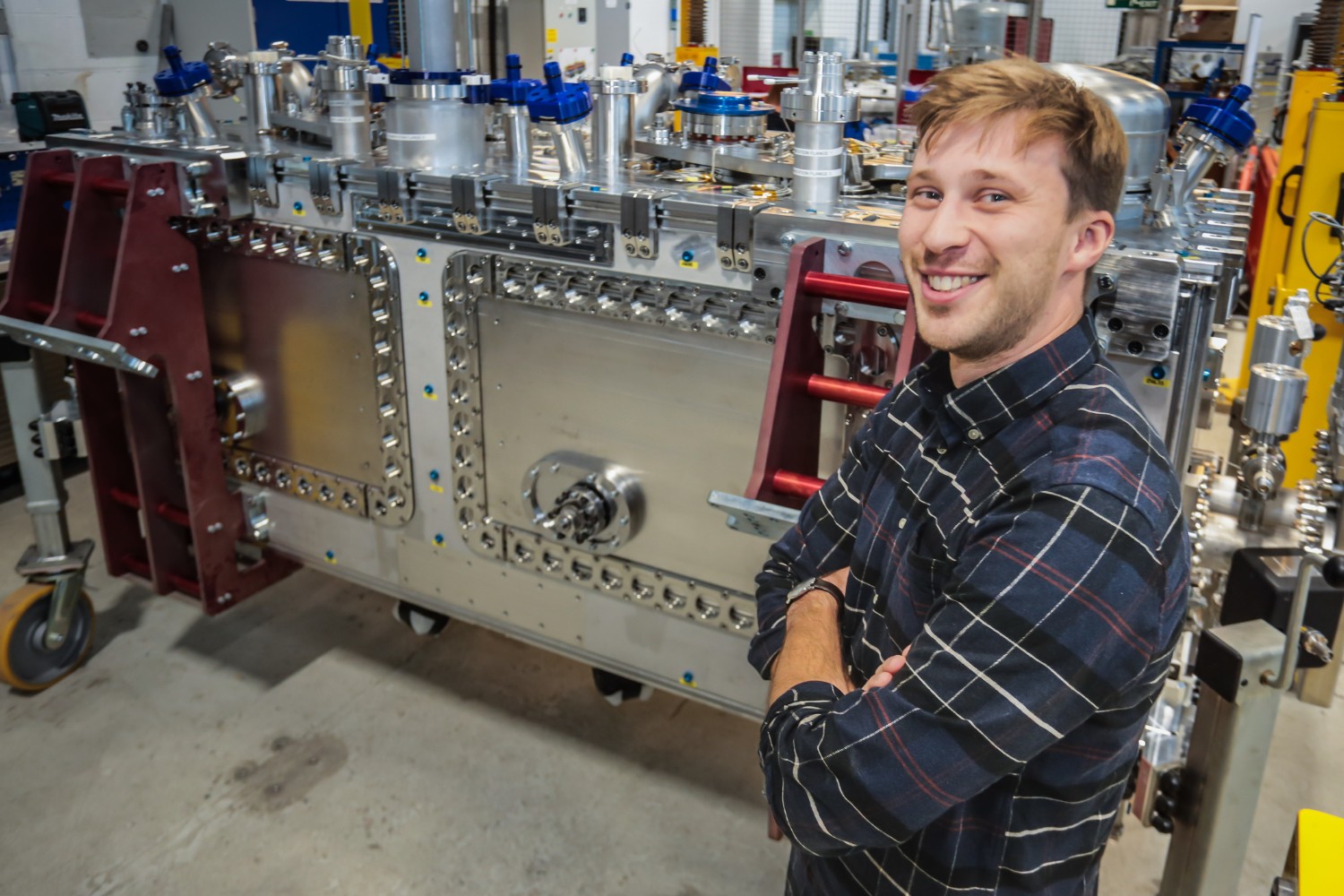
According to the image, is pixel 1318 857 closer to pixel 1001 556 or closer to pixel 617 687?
pixel 1001 556

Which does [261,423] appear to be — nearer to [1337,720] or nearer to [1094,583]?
[1094,583]

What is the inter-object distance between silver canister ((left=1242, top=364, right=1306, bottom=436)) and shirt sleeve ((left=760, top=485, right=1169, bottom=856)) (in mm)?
1143

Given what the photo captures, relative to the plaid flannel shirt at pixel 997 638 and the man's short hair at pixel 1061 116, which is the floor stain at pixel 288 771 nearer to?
the plaid flannel shirt at pixel 997 638

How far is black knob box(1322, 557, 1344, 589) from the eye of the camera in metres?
1.21

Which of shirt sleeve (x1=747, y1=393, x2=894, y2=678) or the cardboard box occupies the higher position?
the cardboard box

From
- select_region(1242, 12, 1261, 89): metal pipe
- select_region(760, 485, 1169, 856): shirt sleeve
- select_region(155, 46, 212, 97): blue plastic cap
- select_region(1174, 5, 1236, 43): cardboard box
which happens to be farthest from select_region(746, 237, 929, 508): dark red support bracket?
select_region(1174, 5, 1236, 43): cardboard box

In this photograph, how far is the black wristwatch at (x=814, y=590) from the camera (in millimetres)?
1159

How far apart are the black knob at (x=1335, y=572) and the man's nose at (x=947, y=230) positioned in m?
0.67

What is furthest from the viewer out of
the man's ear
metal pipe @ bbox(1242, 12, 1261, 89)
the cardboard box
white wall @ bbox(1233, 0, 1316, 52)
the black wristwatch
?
white wall @ bbox(1233, 0, 1316, 52)

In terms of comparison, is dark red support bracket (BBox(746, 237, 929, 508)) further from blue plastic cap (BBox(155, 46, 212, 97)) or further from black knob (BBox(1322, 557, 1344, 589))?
blue plastic cap (BBox(155, 46, 212, 97))

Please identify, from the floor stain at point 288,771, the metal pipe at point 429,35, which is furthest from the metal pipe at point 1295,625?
the floor stain at point 288,771

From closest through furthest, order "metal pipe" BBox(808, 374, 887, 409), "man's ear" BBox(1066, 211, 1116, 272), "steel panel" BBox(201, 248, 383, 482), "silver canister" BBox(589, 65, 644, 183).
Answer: "man's ear" BBox(1066, 211, 1116, 272) → "metal pipe" BBox(808, 374, 887, 409) → "silver canister" BBox(589, 65, 644, 183) → "steel panel" BBox(201, 248, 383, 482)

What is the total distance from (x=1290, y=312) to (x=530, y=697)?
1.75 metres

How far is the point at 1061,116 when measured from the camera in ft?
2.86
